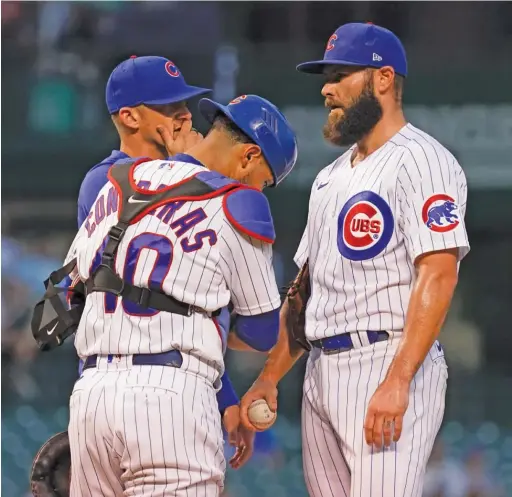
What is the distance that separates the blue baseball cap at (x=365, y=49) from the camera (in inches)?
132

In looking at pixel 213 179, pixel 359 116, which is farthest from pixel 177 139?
pixel 213 179

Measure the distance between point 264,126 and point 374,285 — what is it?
22.3 inches

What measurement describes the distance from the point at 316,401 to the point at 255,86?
6.30 meters

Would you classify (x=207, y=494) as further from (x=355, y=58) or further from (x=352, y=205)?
(x=355, y=58)

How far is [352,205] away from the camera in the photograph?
3.24 meters

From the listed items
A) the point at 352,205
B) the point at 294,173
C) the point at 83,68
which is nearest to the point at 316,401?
the point at 352,205

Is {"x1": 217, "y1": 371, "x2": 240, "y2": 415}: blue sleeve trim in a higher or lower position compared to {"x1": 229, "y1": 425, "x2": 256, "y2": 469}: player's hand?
higher

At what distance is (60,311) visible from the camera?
122 inches

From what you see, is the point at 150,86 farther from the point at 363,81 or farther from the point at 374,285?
the point at 374,285

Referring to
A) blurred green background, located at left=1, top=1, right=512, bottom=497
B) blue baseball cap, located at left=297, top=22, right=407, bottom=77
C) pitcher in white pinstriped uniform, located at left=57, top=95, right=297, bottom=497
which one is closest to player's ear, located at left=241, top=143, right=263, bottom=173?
pitcher in white pinstriped uniform, located at left=57, top=95, right=297, bottom=497

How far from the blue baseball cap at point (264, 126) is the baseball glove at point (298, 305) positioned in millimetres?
463

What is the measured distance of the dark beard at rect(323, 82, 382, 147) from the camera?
3.38m

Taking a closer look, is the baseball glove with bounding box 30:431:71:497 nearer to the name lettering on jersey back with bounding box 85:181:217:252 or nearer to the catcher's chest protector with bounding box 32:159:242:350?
the catcher's chest protector with bounding box 32:159:242:350

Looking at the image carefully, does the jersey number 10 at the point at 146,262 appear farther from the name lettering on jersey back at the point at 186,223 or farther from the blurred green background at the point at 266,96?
the blurred green background at the point at 266,96
